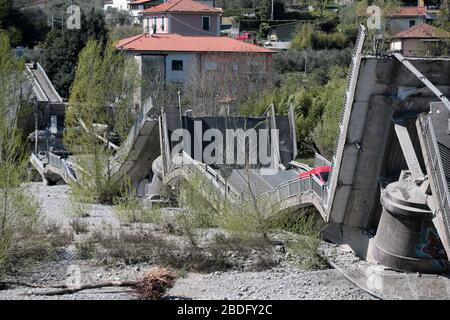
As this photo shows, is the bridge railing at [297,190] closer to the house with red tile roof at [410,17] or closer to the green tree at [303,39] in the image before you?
the green tree at [303,39]

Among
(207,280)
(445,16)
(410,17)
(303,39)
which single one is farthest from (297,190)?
(410,17)

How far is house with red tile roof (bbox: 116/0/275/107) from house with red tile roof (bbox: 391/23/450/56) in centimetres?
766

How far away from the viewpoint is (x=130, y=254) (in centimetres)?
1599

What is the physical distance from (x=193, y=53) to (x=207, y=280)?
34898 millimetres

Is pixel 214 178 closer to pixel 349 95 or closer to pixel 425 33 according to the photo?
pixel 349 95

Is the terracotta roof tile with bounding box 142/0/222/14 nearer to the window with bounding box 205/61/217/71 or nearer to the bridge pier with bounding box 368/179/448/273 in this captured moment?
the window with bounding box 205/61/217/71

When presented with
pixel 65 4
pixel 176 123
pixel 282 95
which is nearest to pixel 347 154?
pixel 176 123

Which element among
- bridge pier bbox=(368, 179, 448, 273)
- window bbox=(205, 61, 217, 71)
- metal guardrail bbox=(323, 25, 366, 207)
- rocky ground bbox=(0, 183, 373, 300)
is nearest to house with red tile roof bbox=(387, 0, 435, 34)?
window bbox=(205, 61, 217, 71)

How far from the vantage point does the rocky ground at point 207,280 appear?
13.6 metres

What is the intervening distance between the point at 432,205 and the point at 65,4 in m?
58.7

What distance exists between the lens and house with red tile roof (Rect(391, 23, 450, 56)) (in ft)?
123

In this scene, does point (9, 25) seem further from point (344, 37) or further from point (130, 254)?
point (130, 254)

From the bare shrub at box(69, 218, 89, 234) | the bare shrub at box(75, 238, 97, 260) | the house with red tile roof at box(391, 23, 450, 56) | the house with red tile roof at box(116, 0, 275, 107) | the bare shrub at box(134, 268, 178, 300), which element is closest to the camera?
the bare shrub at box(134, 268, 178, 300)

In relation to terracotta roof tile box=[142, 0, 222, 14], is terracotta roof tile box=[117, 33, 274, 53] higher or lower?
lower
